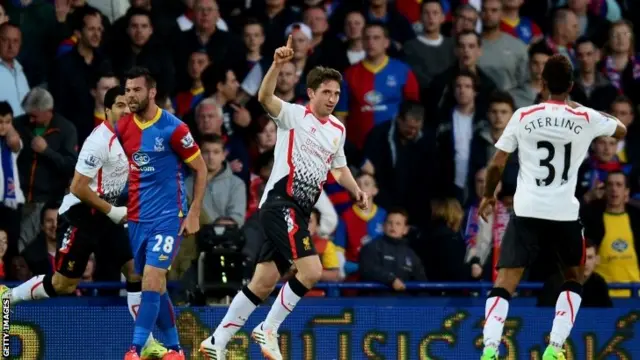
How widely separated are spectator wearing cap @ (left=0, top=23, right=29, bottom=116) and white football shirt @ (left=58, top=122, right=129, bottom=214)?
2852mm

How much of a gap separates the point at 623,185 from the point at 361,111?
2952mm

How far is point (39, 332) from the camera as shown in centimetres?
1388

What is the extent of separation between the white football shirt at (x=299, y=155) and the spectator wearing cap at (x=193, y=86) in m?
4.54

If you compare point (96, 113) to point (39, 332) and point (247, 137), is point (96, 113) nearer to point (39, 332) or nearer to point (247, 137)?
point (247, 137)

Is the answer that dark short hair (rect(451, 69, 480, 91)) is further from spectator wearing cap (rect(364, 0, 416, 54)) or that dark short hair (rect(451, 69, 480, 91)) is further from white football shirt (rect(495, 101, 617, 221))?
white football shirt (rect(495, 101, 617, 221))

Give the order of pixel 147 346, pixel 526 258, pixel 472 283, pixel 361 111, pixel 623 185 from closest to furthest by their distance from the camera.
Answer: pixel 526 258 < pixel 147 346 < pixel 472 283 < pixel 623 185 < pixel 361 111

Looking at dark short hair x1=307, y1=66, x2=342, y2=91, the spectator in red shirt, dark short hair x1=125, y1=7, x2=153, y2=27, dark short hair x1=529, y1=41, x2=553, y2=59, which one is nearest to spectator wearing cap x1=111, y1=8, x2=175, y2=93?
dark short hair x1=125, y1=7, x2=153, y2=27

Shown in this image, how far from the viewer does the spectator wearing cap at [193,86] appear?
17375mm

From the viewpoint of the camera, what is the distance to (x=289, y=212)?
12.8 meters

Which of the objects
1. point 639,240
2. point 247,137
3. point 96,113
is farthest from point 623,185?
point 96,113

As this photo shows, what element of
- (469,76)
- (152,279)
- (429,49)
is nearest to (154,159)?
(152,279)

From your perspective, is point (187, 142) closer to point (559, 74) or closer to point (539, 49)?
point (559, 74)

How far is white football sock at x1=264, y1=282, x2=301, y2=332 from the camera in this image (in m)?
12.8

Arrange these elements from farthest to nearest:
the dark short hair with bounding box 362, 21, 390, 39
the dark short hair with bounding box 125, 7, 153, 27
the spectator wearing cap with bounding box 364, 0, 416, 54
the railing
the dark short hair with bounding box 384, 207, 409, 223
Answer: the spectator wearing cap with bounding box 364, 0, 416, 54 → the dark short hair with bounding box 362, 21, 390, 39 → the dark short hair with bounding box 125, 7, 153, 27 → the dark short hair with bounding box 384, 207, 409, 223 → the railing
